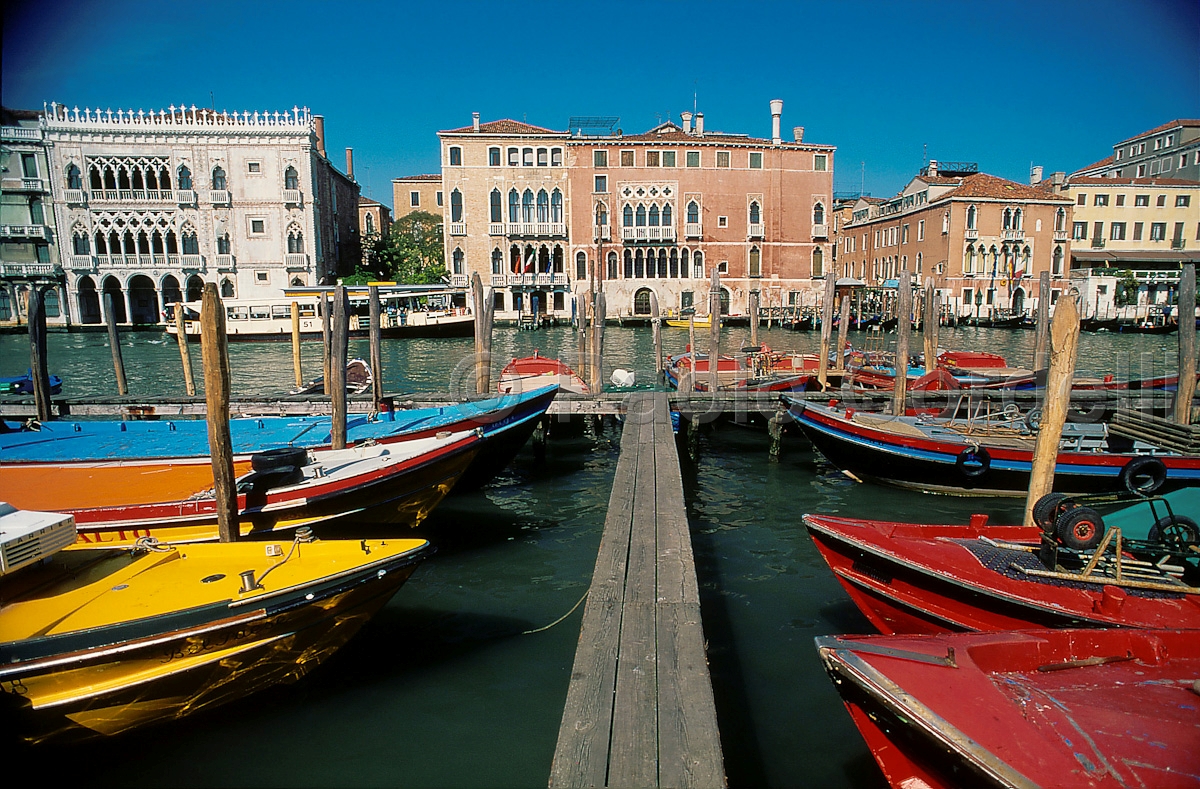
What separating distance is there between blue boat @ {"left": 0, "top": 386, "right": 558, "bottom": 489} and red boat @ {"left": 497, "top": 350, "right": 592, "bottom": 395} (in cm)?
284

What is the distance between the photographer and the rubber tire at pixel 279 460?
20.1ft

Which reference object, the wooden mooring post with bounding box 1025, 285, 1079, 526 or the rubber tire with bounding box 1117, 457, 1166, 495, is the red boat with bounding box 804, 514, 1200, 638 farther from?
the rubber tire with bounding box 1117, 457, 1166, 495

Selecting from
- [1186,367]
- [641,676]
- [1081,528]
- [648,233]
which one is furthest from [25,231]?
[1186,367]

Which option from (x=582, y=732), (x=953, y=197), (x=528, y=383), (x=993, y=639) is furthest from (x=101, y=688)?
(x=953, y=197)

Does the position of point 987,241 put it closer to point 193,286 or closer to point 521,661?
point 521,661

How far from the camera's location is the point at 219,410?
5254 mm

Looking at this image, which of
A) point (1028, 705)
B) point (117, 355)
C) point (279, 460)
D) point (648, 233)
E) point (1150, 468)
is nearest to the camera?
point (1028, 705)

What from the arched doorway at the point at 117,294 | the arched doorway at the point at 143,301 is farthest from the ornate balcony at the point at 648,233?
the arched doorway at the point at 117,294

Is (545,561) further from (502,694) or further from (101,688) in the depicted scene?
(101,688)

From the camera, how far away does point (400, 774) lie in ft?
13.2

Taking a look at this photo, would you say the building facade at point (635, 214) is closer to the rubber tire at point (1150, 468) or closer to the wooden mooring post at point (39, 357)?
the wooden mooring post at point (39, 357)

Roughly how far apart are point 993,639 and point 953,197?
41089 millimetres

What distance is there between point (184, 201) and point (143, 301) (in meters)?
6.89

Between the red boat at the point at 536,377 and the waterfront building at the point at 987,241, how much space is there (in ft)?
99.1
